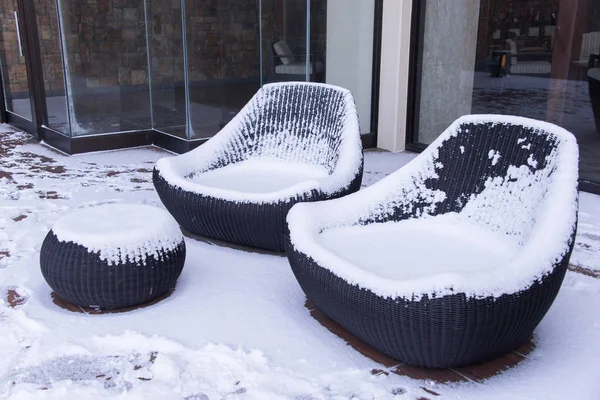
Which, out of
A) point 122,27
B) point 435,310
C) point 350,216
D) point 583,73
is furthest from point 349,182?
point 122,27

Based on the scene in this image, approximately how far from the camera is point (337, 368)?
79.6 inches

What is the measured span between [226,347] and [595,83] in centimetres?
326

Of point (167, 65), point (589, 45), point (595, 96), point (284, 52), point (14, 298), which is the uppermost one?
point (589, 45)

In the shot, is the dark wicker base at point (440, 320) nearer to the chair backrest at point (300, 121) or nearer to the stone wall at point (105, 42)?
the chair backrest at point (300, 121)

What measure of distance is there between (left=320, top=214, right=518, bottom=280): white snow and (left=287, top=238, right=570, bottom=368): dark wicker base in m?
0.18

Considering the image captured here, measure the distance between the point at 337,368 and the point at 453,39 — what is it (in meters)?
3.77

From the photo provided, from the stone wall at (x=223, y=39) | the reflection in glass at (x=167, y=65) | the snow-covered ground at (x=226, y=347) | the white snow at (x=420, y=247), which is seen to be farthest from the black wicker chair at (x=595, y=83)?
the reflection in glass at (x=167, y=65)

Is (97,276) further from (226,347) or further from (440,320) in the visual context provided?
(440,320)

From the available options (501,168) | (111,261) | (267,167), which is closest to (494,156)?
(501,168)

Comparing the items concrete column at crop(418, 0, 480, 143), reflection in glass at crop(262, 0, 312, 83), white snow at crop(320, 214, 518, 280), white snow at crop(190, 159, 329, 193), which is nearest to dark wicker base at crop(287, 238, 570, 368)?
white snow at crop(320, 214, 518, 280)

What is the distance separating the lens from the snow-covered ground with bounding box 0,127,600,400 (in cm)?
190

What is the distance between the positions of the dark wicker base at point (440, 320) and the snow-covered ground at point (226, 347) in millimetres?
93

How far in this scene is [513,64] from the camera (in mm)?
4500

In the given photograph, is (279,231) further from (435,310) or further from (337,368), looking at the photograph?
(435,310)
